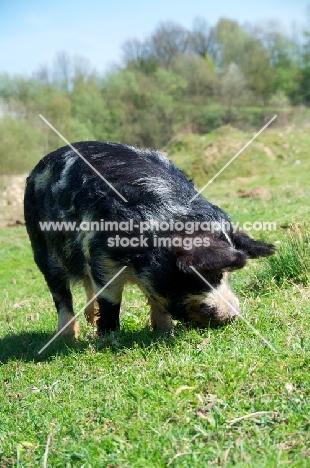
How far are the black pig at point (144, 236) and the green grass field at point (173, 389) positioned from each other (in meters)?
0.34

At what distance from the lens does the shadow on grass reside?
552 centimetres

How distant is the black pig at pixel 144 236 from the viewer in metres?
5.19

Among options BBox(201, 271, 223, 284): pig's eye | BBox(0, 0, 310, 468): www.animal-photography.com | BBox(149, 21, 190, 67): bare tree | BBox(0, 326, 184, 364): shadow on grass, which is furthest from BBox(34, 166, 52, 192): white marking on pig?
BBox(149, 21, 190, 67): bare tree

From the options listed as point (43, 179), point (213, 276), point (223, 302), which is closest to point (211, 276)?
point (213, 276)

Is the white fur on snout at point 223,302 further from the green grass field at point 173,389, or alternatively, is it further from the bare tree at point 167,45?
the bare tree at point 167,45

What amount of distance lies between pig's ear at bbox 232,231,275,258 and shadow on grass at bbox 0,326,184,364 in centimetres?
97

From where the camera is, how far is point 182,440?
12.5 feet

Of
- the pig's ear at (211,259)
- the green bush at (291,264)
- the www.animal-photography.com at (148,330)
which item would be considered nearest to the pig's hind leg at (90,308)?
the www.animal-photography.com at (148,330)

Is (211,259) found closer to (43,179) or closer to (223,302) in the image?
(223,302)

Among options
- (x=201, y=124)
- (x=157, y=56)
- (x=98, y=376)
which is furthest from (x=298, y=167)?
(x=157, y=56)

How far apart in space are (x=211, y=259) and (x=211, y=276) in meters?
0.34

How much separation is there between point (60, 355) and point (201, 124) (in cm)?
4615

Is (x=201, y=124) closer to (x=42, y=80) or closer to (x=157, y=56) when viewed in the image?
(x=157, y=56)

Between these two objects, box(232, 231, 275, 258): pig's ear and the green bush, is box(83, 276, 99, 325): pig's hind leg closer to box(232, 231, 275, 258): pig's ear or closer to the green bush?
the green bush
